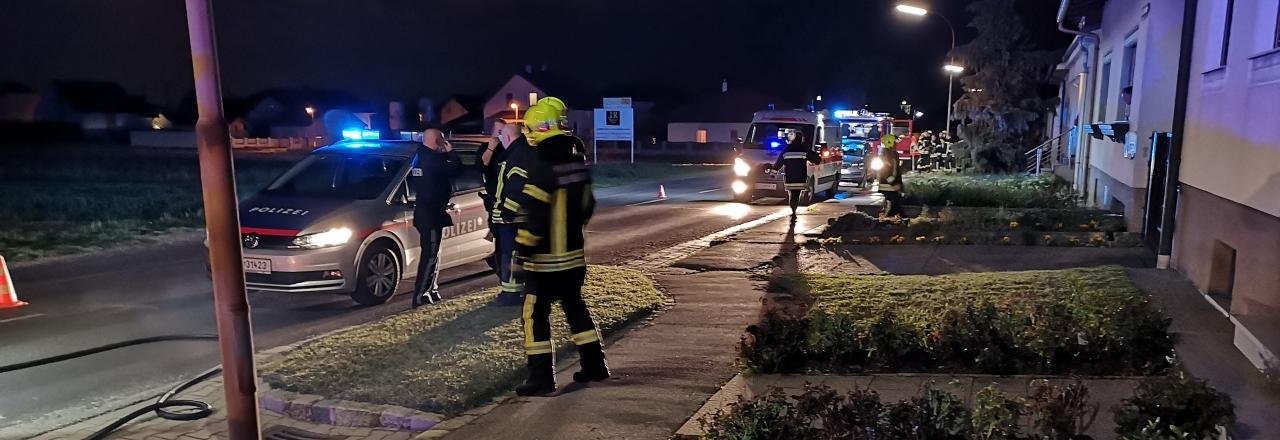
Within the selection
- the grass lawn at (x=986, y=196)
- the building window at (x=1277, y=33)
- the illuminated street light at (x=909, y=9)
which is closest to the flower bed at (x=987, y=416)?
the building window at (x=1277, y=33)

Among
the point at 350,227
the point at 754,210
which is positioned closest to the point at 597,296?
the point at 350,227

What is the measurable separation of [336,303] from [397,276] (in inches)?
25.5

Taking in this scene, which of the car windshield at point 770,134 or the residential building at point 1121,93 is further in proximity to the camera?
the car windshield at point 770,134

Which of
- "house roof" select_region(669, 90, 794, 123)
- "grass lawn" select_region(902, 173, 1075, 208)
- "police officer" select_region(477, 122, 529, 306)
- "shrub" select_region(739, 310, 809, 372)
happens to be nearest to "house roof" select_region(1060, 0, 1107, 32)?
"grass lawn" select_region(902, 173, 1075, 208)

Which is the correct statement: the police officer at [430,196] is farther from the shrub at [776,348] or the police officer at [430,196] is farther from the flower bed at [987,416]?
the flower bed at [987,416]

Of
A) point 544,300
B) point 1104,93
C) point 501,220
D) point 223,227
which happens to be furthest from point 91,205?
point 1104,93

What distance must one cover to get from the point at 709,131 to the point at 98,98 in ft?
189

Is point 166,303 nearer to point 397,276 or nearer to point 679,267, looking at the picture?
point 397,276

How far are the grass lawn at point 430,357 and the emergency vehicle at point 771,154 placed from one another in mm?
12230

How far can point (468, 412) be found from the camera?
16.1 ft

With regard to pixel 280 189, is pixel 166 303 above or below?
below

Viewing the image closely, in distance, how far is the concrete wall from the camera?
6500cm

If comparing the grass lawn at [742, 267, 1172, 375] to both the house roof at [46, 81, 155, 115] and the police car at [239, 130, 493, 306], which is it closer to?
the police car at [239, 130, 493, 306]

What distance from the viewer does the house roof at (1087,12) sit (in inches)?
590
